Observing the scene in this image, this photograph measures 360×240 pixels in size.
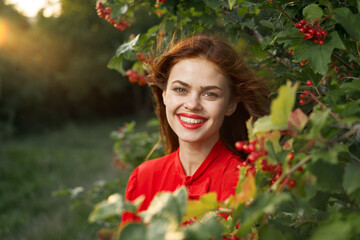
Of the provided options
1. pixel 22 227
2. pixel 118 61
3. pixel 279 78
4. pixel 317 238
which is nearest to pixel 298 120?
pixel 317 238

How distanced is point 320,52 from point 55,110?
699 inches

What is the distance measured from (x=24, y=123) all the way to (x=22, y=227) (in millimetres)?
10954

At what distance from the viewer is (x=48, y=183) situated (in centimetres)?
761

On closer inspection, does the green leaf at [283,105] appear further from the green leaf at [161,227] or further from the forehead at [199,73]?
the forehead at [199,73]

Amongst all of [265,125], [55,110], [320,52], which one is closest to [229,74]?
[320,52]

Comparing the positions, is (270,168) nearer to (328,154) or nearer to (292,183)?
(292,183)

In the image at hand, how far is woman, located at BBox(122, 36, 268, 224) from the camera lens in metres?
1.81

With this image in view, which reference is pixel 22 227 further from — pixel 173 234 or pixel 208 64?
pixel 173 234

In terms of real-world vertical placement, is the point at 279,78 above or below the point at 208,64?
below

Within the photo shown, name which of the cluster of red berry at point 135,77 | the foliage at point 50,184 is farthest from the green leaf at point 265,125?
the foliage at point 50,184

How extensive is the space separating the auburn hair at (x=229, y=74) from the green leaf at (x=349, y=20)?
0.77 metres

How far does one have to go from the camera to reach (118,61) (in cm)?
213

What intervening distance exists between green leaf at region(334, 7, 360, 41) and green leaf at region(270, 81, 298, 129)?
591mm

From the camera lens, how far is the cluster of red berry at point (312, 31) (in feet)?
3.99
